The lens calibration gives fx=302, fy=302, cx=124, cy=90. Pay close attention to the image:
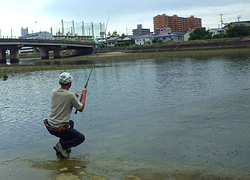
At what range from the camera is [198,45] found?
5859 cm

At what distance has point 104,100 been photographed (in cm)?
1138

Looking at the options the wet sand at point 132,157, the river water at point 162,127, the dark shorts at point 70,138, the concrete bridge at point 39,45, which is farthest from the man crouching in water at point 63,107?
the concrete bridge at point 39,45

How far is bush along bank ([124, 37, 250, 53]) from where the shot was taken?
174 feet

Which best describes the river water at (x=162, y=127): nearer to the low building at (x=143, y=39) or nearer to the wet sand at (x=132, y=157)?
the wet sand at (x=132, y=157)

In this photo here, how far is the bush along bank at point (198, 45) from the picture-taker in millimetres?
52938

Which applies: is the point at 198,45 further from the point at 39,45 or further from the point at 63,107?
the point at 63,107

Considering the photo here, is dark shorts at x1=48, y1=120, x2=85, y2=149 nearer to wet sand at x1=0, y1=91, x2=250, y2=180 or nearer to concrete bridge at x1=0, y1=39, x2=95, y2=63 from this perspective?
wet sand at x1=0, y1=91, x2=250, y2=180

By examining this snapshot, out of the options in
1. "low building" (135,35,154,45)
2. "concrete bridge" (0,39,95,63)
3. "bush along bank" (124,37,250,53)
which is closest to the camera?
"bush along bank" (124,37,250,53)

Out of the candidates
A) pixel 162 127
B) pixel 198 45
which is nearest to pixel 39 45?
pixel 198 45

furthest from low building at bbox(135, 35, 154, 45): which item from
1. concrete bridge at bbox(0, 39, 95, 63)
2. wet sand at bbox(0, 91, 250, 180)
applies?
wet sand at bbox(0, 91, 250, 180)

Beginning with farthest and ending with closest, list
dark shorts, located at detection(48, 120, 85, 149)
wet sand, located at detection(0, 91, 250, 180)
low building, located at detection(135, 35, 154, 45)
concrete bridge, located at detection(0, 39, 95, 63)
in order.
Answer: low building, located at detection(135, 35, 154, 45) → concrete bridge, located at detection(0, 39, 95, 63) → dark shorts, located at detection(48, 120, 85, 149) → wet sand, located at detection(0, 91, 250, 180)

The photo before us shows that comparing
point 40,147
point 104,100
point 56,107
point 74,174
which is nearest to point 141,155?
point 74,174

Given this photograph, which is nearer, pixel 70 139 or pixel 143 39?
pixel 70 139

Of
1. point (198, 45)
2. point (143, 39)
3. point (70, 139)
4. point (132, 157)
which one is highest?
point (143, 39)
